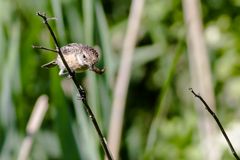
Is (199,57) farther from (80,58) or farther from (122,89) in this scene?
(80,58)

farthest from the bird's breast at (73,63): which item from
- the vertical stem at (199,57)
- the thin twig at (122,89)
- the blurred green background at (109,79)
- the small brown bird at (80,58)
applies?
the vertical stem at (199,57)

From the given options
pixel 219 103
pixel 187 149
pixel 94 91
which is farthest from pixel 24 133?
pixel 219 103

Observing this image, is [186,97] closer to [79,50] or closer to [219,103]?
[219,103]

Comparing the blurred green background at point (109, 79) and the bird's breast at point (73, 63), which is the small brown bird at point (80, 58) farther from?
the blurred green background at point (109, 79)

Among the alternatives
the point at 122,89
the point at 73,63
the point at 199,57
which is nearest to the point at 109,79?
the point at 122,89

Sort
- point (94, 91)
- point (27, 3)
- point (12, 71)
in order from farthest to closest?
1. point (27, 3)
2. point (12, 71)
3. point (94, 91)

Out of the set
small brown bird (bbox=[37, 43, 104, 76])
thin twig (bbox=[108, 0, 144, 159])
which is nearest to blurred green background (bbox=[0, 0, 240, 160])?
thin twig (bbox=[108, 0, 144, 159])

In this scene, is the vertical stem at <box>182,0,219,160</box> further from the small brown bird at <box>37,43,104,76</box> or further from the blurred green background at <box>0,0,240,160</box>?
the small brown bird at <box>37,43,104,76</box>

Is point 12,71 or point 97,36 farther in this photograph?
point 12,71
